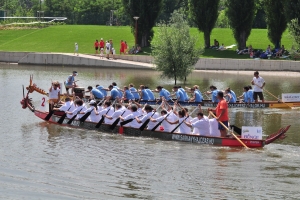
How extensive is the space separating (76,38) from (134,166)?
162 ft

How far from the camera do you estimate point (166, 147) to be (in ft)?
85.7

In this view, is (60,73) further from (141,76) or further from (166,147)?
(166,147)

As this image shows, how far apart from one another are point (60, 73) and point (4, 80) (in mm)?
6600

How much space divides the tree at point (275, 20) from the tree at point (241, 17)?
1370 millimetres

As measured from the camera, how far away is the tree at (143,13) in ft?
210

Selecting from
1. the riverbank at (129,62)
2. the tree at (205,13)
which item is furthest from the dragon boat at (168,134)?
the tree at (205,13)

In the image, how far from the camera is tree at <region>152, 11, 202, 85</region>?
1826 inches

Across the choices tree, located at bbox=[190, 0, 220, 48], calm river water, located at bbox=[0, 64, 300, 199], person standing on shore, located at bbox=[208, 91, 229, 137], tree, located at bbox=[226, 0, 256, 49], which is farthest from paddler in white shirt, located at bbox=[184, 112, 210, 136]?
tree, located at bbox=[190, 0, 220, 48]

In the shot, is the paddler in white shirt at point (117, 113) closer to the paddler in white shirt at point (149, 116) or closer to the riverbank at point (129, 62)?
the paddler in white shirt at point (149, 116)

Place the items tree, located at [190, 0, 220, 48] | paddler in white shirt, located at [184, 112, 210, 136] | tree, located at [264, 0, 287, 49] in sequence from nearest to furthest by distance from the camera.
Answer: paddler in white shirt, located at [184, 112, 210, 136]
tree, located at [264, 0, 287, 49]
tree, located at [190, 0, 220, 48]

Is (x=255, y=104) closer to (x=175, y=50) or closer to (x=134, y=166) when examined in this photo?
(x=175, y=50)

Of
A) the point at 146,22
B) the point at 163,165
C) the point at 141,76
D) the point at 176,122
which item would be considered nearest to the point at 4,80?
the point at 141,76

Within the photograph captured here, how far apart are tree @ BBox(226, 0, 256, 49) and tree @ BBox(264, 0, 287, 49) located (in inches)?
53.9

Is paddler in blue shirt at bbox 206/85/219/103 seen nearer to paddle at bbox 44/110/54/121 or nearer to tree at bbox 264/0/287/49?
paddle at bbox 44/110/54/121
